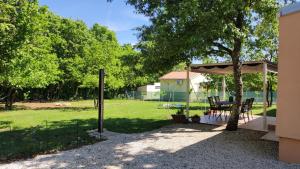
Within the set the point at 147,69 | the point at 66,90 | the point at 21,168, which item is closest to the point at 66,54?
the point at 66,90

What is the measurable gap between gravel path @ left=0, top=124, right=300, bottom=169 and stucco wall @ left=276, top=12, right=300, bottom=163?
421mm

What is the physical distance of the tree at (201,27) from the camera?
908cm

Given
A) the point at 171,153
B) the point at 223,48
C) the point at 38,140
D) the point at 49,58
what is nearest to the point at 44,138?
the point at 38,140

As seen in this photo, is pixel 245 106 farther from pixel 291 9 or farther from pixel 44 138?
pixel 44 138

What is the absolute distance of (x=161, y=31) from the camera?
998 cm

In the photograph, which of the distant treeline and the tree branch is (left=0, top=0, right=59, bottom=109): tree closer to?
the distant treeline

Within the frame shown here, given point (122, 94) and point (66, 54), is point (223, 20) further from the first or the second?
point (122, 94)

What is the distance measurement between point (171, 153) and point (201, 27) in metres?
3.83

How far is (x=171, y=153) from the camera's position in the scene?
26.1 feet

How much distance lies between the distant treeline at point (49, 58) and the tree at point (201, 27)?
236 centimetres

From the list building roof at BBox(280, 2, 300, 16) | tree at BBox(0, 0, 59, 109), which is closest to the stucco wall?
building roof at BBox(280, 2, 300, 16)

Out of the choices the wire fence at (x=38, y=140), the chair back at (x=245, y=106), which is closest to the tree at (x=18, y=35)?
the wire fence at (x=38, y=140)

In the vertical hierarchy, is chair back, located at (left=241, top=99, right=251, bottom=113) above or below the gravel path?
above

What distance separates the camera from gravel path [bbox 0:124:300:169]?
6.91m
